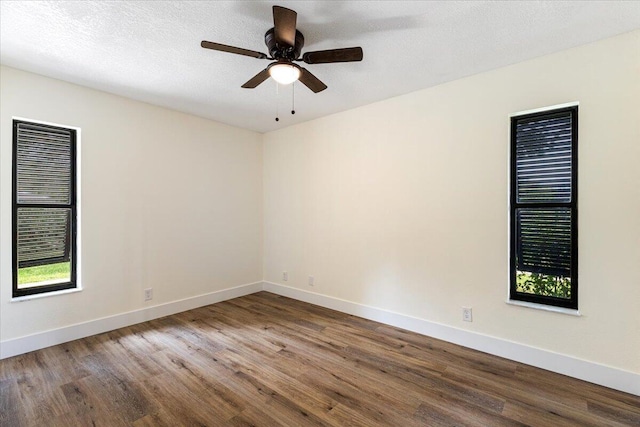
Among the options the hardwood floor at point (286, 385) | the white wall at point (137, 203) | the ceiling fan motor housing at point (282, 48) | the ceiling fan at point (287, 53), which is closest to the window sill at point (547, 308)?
the hardwood floor at point (286, 385)

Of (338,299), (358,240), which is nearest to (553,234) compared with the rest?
(358,240)

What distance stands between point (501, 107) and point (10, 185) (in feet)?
14.8

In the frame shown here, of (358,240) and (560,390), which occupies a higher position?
(358,240)

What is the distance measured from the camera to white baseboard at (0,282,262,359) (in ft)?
8.79

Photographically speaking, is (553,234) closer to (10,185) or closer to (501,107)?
(501,107)

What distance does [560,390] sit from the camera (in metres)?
2.14

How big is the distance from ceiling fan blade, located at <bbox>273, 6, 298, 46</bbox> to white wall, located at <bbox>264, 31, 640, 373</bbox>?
179cm

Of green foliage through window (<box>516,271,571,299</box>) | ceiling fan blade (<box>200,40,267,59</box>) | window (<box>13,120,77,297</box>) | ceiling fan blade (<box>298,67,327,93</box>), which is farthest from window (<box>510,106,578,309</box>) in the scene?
window (<box>13,120,77,297</box>)

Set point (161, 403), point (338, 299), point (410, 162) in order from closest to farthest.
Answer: point (161, 403), point (410, 162), point (338, 299)

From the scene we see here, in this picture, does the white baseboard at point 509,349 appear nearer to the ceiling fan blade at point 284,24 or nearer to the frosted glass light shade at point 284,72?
the frosted glass light shade at point 284,72

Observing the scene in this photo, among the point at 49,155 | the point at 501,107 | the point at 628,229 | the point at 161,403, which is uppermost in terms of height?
the point at 501,107

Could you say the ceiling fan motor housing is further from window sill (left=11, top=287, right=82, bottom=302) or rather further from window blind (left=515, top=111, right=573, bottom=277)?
window sill (left=11, top=287, right=82, bottom=302)

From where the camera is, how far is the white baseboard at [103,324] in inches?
105

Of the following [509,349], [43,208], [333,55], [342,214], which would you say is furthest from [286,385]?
[43,208]
